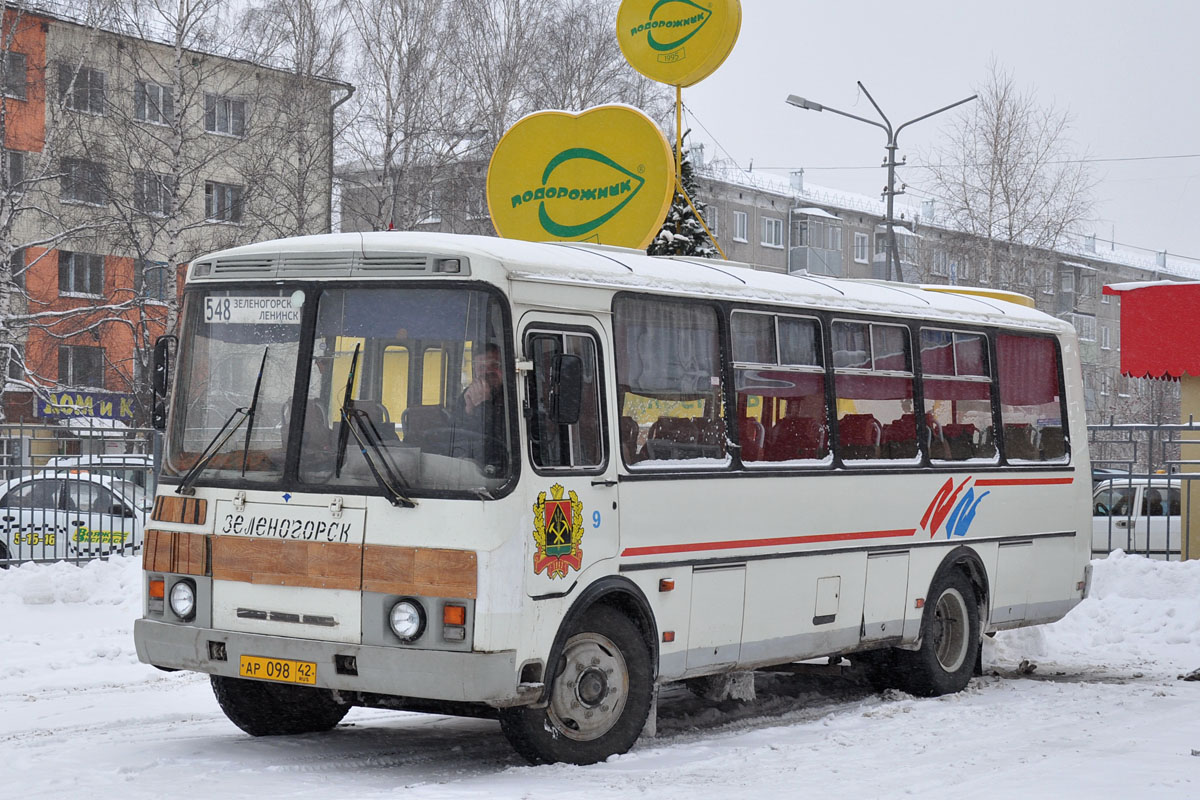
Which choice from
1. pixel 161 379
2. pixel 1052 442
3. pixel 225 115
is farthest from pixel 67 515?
pixel 225 115

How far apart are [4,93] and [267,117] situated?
669 centimetres

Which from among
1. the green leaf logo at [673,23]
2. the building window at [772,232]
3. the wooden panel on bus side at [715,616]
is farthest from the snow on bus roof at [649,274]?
the building window at [772,232]

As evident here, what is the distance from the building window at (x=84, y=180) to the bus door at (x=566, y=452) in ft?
76.7

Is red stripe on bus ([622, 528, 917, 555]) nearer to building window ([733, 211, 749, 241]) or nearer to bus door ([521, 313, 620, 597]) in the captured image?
bus door ([521, 313, 620, 597])

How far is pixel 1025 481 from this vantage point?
13.1 m

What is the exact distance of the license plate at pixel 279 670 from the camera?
820 cm

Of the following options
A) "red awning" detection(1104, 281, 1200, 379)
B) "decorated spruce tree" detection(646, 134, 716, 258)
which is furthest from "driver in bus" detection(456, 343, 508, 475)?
"decorated spruce tree" detection(646, 134, 716, 258)

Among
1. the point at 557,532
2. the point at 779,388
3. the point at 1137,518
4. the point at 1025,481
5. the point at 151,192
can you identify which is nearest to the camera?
the point at 557,532

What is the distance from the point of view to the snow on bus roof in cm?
851

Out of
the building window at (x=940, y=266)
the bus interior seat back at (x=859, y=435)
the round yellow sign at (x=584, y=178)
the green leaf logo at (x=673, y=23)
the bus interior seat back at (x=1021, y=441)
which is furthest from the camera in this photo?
the building window at (x=940, y=266)

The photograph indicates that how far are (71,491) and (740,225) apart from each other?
50.2 metres

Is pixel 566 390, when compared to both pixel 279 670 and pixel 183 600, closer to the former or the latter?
pixel 279 670

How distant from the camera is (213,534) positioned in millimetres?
8617

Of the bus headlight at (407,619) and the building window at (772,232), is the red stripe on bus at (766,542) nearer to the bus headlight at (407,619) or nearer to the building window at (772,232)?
the bus headlight at (407,619)
